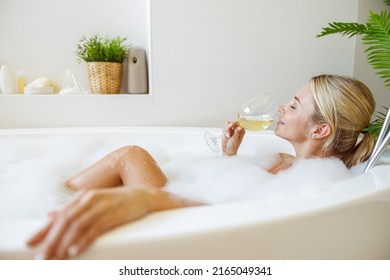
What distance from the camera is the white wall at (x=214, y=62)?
68.9 inches

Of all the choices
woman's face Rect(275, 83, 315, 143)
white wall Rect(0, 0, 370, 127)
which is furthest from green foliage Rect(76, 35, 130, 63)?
woman's face Rect(275, 83, 315, 143)

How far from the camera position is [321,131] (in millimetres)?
1178

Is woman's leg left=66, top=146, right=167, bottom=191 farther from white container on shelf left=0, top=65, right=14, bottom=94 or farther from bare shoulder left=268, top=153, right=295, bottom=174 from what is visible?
white container on shelf left=0, top=65, right=14, bottom=94

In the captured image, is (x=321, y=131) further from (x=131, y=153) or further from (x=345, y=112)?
(x=131, y=153)

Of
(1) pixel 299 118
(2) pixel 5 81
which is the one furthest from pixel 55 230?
(2) pixel 5 81

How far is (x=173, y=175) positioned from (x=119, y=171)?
230 mm

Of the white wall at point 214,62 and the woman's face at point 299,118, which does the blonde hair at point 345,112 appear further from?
the white wall at point 214,62

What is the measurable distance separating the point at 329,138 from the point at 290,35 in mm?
816

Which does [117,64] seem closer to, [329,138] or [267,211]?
[329,138]

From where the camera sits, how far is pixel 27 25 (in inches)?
77.0

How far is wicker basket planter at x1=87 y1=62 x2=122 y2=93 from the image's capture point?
5.99 ft

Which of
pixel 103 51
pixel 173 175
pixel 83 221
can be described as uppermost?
pixel 103 51

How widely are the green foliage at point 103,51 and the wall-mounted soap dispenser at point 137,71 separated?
55mm
